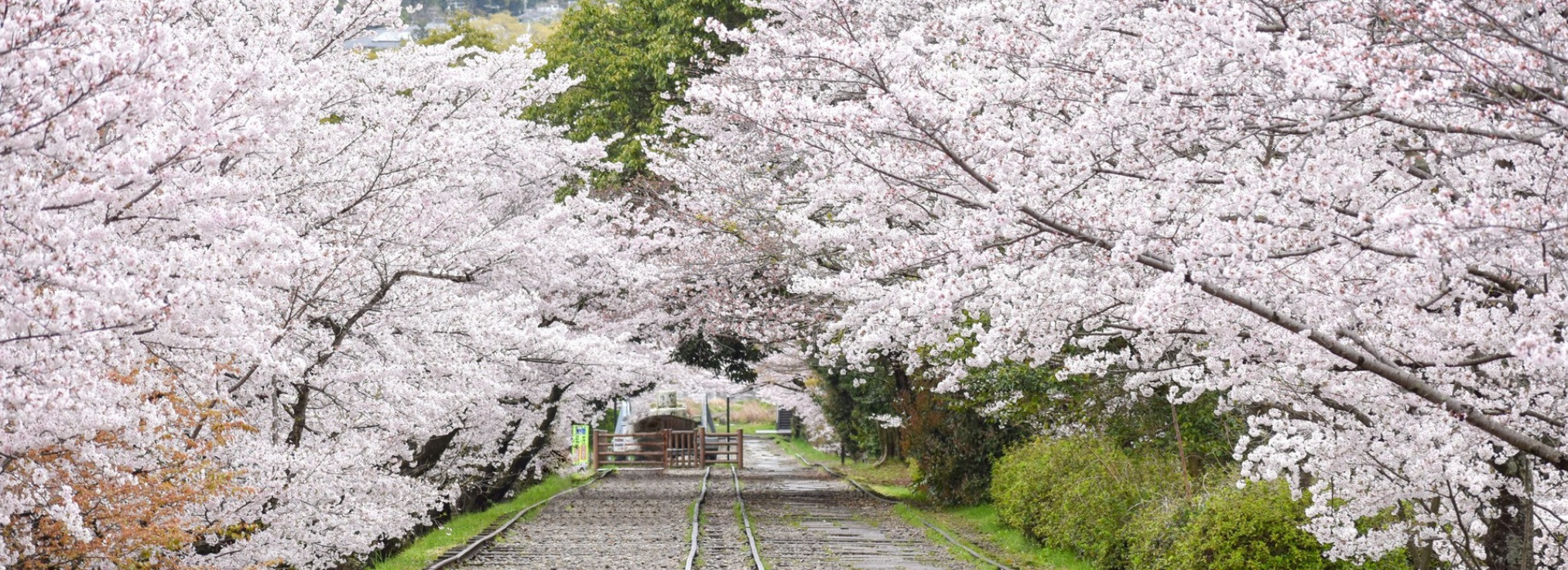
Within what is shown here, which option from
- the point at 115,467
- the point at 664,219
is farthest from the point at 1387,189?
the point at 664,219

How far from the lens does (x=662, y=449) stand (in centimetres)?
4603

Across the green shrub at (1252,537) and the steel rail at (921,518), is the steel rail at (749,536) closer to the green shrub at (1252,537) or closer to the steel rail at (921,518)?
the steel rail at (921,518)

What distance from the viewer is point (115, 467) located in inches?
324

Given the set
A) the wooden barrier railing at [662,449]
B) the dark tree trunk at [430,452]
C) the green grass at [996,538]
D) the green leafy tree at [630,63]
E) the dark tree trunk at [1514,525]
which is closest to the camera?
the dark tree trunk at [1514,525]

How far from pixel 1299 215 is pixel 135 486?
6.65m

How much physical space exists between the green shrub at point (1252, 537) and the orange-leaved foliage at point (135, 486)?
23.2 ft

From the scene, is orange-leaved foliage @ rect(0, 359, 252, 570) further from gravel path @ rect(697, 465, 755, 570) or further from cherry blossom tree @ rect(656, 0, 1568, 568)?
gravel path @ rect(697, 465, 755, 570)

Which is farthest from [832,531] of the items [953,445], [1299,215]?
[1299,215]

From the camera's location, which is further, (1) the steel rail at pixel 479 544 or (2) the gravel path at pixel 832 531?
(2) the gravel path at pixel 832 531

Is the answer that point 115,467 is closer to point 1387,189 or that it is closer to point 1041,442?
point 1387,189

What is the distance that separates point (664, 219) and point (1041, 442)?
7.61 m

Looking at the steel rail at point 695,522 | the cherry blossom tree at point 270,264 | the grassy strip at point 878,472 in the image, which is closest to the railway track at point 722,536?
the steel rail at point 695,522

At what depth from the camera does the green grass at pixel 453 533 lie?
16.2 meters

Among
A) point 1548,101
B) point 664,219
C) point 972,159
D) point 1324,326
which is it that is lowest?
point 1324,326
